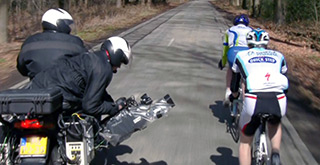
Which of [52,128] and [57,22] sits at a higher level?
[57,22]

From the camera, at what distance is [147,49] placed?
1577 cm

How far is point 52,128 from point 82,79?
605 millimetres

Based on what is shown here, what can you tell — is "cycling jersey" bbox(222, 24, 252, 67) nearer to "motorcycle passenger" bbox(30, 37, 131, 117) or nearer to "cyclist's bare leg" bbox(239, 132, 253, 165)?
"cyclist's bare leg" bbox(239, 132, 253, 165)

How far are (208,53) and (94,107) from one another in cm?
1160

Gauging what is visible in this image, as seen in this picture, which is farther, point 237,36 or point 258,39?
point 237,36

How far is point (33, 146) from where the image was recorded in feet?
11.4

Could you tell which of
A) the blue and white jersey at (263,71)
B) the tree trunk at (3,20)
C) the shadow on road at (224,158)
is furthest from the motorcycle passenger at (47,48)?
the tree trunk at (3,20)

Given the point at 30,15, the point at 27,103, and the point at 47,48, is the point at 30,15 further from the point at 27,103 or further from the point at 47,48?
the point at 27,103

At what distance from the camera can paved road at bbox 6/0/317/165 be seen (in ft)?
17.9

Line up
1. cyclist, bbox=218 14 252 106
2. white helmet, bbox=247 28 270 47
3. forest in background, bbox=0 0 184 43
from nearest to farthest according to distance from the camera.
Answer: white helmet, bbox=247 28 270 47
cyclist, bbox=218 14 252 106
forest in background, bbox=0 0 184 43

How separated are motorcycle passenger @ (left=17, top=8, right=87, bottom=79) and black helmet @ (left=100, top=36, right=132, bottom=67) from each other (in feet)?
1.60

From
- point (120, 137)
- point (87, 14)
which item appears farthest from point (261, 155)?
point (87, 14)

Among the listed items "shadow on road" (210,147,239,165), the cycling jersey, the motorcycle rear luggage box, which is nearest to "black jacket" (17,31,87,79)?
the motorcycle rear luggage box

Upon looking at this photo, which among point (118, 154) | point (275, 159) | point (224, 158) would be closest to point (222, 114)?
point (224, 158)
